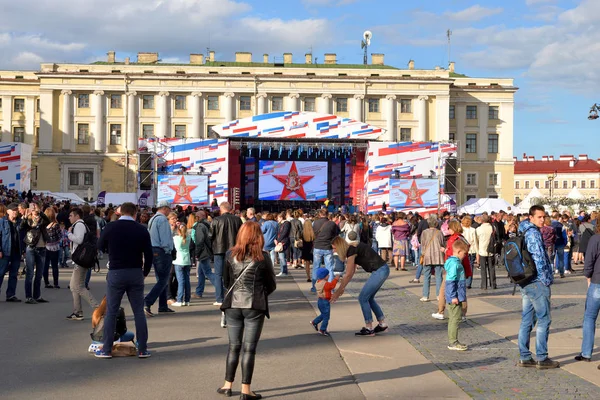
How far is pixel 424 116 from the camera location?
7594 centimetres

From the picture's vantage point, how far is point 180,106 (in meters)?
75.4

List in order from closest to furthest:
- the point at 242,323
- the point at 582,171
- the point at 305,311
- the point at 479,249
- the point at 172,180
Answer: the point at 242,323
the point at 305,311
the point at 479,249
the point at 172,180
the point at 582,171

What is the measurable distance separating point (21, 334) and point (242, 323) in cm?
474

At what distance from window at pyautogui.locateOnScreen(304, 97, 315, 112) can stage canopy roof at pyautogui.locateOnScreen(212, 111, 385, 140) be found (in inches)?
1182

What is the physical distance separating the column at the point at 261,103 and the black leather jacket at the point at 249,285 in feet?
225

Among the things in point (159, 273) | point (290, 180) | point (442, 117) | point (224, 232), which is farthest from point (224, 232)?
point (442, 117)

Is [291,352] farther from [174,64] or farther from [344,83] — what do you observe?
[174,64]

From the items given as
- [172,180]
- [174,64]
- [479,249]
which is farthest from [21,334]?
[174,64]

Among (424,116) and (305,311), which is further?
(424,116)

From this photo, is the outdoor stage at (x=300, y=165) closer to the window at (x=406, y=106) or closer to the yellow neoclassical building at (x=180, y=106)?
the yellow neoclassical building at (x=180, y=106)

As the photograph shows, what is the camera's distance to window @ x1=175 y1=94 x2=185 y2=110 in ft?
247

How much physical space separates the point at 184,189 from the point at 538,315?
125ft

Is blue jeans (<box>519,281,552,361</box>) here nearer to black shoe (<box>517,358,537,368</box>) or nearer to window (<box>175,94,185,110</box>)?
black shoe (<box>517,358,537,368</box>)

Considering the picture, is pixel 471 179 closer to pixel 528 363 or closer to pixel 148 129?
pixel 148 129
